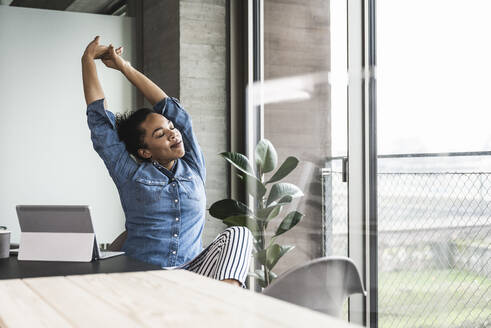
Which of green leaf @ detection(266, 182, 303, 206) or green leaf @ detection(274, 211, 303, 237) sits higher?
green leaf @ detection(266, 182, 303, 206)

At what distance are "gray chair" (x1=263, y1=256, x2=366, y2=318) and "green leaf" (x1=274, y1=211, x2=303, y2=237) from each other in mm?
2134

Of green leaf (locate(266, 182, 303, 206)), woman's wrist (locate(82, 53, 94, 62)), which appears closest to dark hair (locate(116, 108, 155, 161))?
A: woman's wrist (locate(82, 53, 94, 62))

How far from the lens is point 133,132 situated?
98.7 inches

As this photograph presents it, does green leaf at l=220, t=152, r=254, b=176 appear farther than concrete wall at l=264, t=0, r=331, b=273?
Yes

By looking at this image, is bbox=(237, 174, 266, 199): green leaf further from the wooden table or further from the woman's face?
the wooden table

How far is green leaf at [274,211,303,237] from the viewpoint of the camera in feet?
11.8

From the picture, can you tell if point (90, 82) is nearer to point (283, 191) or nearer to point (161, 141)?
point (161, 141)

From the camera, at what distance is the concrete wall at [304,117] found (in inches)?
135

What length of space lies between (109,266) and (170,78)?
8.84ft

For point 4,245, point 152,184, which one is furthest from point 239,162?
point 4,245

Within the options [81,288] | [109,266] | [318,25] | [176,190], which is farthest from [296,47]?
[81,288]

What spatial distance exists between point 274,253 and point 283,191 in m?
0.41

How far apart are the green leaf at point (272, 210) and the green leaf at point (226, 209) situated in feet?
0.42

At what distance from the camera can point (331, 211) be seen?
3385 mm
